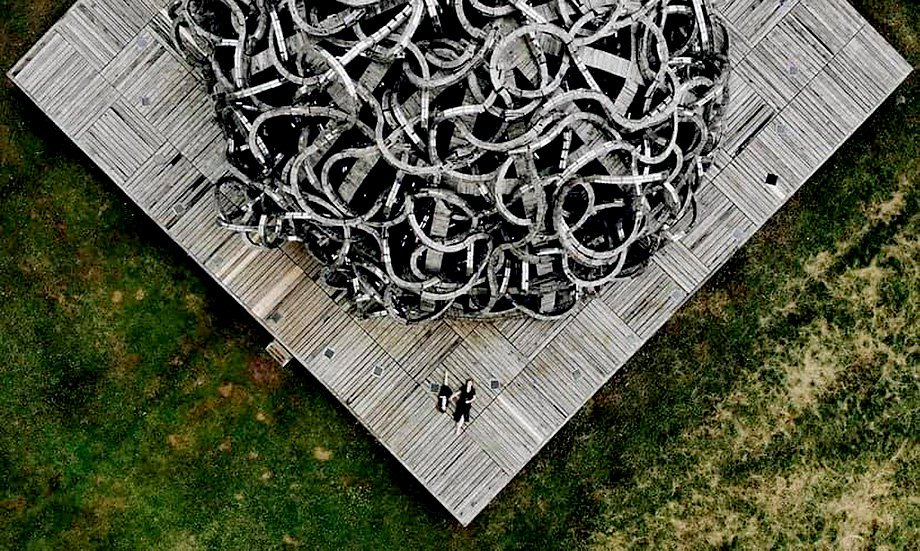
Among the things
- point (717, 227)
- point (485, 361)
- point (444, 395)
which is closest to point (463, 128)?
point (485, 361)

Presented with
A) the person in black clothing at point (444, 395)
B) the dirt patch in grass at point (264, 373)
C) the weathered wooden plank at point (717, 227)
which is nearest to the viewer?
the person in black clothing at point (444, 395)

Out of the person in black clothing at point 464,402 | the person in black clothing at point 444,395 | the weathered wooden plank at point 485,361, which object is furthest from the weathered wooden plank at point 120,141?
the person in black clothing at point 464,402

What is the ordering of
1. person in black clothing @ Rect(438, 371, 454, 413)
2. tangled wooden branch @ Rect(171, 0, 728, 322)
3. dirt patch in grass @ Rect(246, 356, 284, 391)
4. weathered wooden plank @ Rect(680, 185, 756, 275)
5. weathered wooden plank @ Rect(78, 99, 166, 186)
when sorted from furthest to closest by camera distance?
dirt patch in grass @ Rect(246, 356, 284, 391) → weathered wooden plank @ Rect(680, 185, 756, 275) → weathered wooden plank @ Rect(78, 99, 166, 186) → person in black clothing @ Rect(438, 371, 454, 413) → tangled wooden branch @ Rect(171, 0, 728, 322)

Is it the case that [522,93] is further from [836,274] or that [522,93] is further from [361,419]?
[836,274]

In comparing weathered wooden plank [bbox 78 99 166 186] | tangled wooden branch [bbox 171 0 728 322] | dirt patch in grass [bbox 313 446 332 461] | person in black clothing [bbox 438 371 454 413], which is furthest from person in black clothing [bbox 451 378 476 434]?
weathered wooden plank [bbox 78 99 166 186]

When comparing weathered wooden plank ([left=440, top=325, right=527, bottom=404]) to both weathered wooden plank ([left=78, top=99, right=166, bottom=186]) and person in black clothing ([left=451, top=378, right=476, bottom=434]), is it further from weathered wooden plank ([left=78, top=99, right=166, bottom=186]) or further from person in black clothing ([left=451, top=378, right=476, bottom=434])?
weathered wooden plank ([left=78, top=99, right=166, bottom=186])

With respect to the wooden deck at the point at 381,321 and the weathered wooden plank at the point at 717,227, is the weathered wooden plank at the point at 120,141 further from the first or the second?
the weathered wooden plank at the point at 717,227
